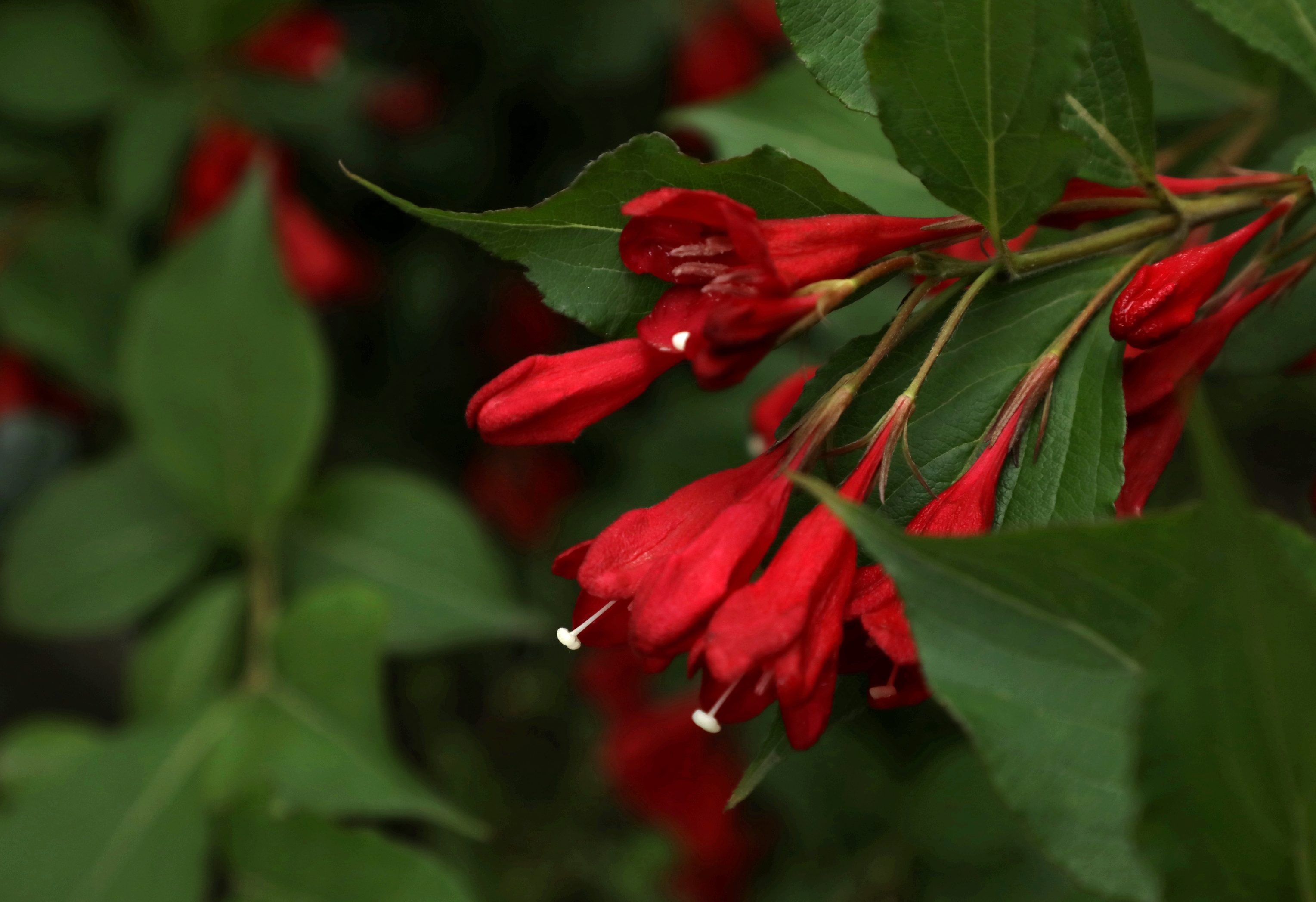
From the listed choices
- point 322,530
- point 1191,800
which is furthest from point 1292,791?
point 322,530

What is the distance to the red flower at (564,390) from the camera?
1.78ft

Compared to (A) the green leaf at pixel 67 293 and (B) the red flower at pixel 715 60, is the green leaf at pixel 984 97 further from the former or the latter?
(A) the green leaf at pixel 67 293

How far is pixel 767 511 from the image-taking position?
20.7 inches

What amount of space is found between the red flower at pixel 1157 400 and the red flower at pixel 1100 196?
3.1 inches

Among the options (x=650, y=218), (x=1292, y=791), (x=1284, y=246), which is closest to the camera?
(x=1292, y=791)

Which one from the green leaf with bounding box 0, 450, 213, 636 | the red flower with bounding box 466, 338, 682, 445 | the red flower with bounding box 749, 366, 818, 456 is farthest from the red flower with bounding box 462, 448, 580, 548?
the red flower with bounding box 466, 338, 682, 445

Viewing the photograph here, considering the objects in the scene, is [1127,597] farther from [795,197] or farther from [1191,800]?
[795,197]

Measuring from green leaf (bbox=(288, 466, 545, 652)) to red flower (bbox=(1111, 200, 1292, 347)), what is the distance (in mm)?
812

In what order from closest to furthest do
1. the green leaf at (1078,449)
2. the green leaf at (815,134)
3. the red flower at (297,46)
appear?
the green leaf at (1078,449)
the green leaf at (815,134)
the red flower at (297,46)

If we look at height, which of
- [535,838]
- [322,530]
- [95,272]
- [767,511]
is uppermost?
[767,511]

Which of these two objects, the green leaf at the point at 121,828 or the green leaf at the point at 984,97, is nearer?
the green leaf at the point at 984,97

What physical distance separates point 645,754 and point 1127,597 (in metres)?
1.20

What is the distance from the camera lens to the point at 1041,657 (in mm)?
407

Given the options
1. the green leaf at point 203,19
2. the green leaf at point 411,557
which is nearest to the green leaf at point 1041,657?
the green leaf at point 411,557
